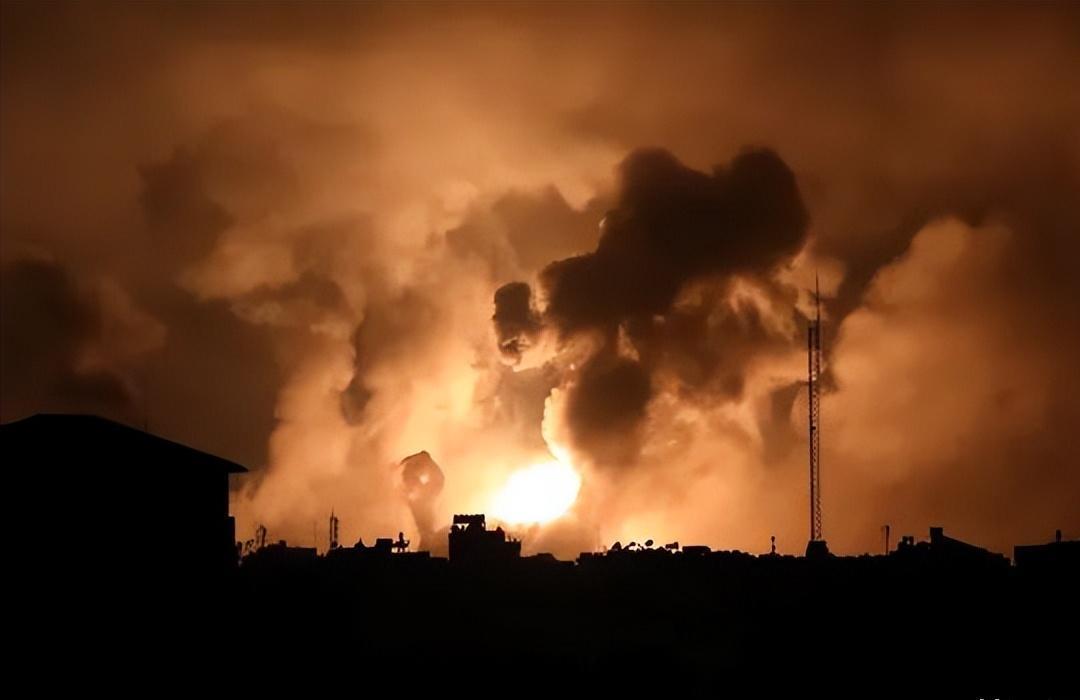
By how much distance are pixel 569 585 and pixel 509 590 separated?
3.51m

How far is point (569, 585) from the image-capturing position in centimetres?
9431

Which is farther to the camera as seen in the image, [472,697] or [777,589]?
[777,589]

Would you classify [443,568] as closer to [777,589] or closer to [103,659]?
[777,589]

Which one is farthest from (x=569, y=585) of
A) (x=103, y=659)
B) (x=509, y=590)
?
(x=103, y=659)

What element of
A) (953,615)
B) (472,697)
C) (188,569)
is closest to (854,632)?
(953,615)

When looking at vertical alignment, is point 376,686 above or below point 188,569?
below

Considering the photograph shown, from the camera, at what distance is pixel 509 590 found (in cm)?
9244

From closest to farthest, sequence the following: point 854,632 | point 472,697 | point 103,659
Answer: point 103,659
point 472,697
point 854,632

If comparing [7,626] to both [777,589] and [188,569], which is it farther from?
[777,589]

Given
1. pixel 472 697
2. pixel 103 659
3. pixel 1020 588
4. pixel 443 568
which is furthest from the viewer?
pixel 443 568

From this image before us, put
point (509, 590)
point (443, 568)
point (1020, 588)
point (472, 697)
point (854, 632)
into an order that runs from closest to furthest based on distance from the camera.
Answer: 1. point (472, 697)
2. point (854, 632)
3. point (1020, 588)
4. point (509, 590)
5. point (443, 568)

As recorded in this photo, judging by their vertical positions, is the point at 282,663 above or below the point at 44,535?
below

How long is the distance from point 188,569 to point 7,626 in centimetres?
760

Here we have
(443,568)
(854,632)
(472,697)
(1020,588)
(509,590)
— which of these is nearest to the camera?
(472,697)
